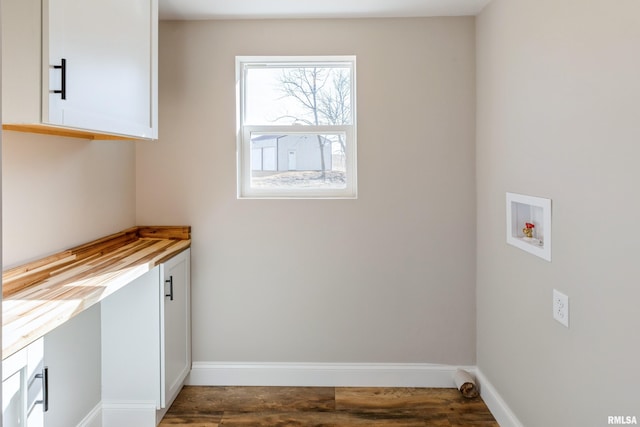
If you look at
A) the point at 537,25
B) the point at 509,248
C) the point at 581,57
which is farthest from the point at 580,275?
the point at 537,25

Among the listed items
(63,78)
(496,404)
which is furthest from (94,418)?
(496,404)

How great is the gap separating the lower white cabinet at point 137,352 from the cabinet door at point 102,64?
81 centimetres

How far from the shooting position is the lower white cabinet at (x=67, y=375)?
4.12 feet

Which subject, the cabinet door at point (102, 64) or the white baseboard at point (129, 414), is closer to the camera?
the cabinet door at point (102, 64)

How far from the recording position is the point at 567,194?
66.0 inches

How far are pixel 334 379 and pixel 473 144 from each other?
1694 mm

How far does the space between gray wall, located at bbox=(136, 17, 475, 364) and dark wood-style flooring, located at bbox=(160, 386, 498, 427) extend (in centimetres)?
20

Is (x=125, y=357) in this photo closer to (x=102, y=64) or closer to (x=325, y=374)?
(x=325, y=374)

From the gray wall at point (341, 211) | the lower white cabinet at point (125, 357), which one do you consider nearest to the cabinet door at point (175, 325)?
the lower white cabinet at point (125, 357)

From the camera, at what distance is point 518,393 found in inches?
84.2

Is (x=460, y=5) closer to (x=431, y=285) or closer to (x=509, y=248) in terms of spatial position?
(x=509, y=248)

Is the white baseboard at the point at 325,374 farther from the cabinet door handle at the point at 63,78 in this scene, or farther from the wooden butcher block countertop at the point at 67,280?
the cabinet door handle at the point at 63,78

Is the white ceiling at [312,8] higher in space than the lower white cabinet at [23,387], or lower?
higher

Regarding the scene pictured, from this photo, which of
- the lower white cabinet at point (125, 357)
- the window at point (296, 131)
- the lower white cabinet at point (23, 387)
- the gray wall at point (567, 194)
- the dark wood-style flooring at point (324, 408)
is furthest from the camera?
the window at point (296, 131)
